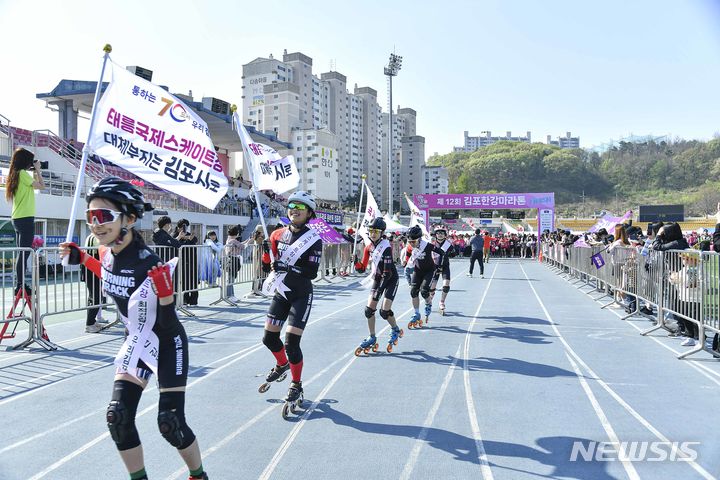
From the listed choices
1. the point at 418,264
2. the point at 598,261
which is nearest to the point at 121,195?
the point at 418,264

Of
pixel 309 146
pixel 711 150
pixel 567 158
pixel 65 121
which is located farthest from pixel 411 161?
pixel 65 121

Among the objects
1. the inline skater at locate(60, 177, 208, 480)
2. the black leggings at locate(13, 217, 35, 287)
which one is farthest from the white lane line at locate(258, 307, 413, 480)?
the black leggings at locate(13, 217, 35, 287)

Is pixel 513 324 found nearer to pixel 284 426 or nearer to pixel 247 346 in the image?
pixel 247 346

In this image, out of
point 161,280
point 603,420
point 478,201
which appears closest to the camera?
point 161,280

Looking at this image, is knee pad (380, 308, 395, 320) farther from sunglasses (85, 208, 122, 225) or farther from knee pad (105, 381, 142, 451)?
sunglasses (85, 208, 122, 225)

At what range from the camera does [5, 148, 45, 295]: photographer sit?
24.8ft

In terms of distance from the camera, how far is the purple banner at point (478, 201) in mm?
44219

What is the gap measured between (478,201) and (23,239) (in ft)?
131

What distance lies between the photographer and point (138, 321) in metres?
3.30

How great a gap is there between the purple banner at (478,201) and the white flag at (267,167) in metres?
32.4

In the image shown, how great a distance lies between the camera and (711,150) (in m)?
144

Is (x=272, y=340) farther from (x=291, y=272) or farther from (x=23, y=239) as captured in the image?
(x=23, y=239)

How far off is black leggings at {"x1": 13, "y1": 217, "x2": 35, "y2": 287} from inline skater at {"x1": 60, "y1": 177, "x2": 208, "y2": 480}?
5.52 m

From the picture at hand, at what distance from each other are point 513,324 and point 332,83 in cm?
14049
